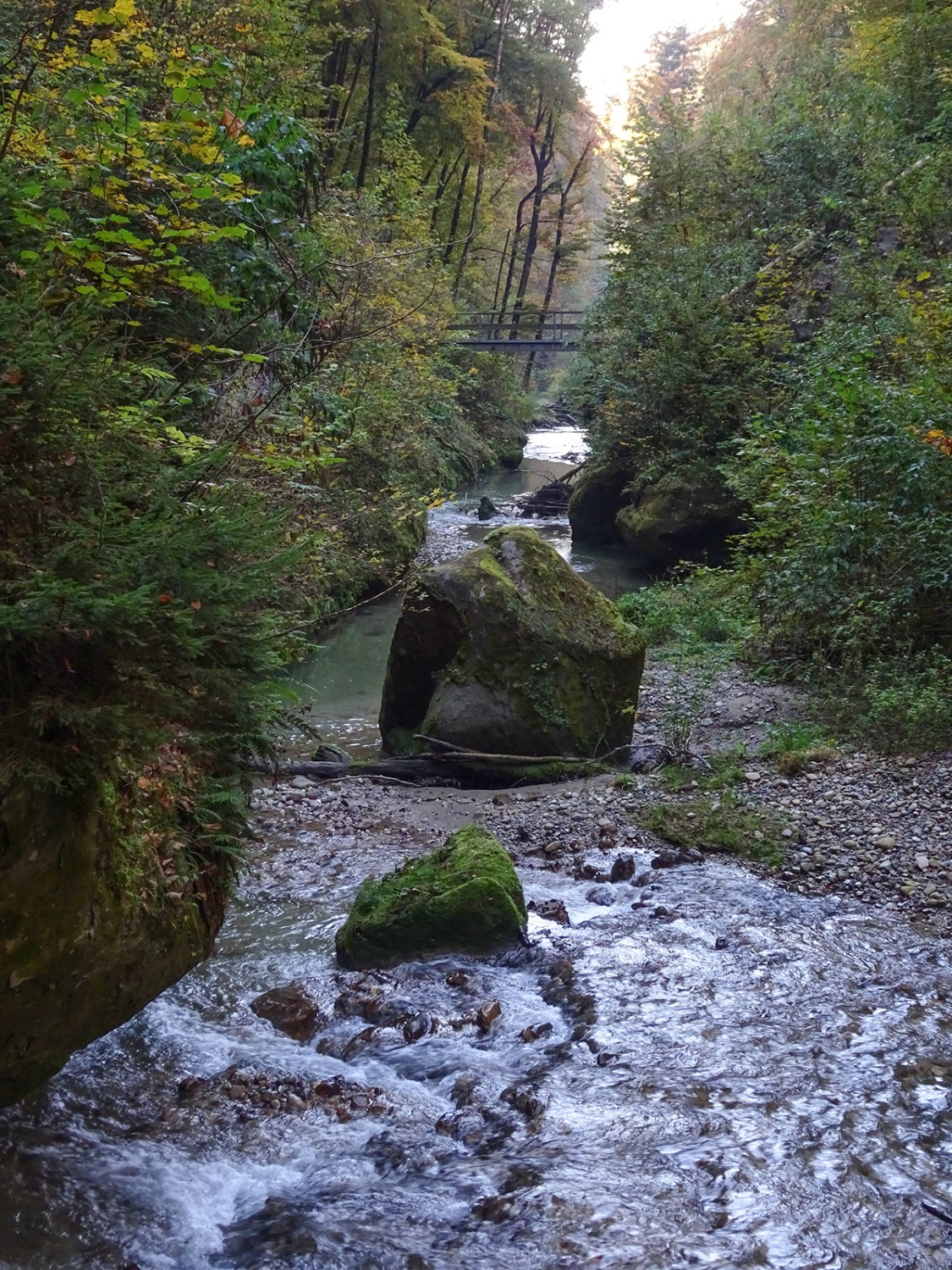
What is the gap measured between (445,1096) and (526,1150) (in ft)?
1.76

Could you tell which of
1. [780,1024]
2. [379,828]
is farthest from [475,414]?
[780,1024]

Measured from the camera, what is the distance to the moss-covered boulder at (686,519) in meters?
16.8

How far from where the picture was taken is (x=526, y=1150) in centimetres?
402

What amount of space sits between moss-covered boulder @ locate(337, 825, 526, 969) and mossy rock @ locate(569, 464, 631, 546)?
15.5 metres

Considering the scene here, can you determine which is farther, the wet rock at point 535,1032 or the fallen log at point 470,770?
the fallen log at point 470,770

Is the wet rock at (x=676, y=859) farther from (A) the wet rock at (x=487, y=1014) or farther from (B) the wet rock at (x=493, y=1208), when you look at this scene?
(B) the wet rock at (x=493, y=1208)

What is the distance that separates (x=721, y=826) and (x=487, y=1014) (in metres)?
2.77

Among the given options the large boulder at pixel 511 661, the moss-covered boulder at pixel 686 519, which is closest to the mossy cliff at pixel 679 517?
the moss-covered boulder at pixel 686 519

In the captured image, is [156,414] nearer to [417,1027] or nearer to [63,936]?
[63,936]

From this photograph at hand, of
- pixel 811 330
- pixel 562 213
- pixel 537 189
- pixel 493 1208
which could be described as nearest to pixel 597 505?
pixel 811 330

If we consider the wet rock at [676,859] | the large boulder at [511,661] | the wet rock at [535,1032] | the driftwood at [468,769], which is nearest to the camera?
the wet rock at [535,1032]

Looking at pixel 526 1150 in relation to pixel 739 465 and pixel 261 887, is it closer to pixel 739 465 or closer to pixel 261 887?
pixel 261 887

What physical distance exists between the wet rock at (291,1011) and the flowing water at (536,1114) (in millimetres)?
56

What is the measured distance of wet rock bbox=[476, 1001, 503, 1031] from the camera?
16.2 ft
